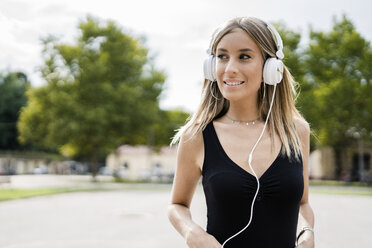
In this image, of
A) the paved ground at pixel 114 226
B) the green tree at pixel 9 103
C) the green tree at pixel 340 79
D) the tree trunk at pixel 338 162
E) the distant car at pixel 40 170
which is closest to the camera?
the paved ground at pixel 114 226

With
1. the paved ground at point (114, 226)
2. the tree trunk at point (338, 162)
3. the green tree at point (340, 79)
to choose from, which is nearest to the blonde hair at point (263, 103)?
the paved ground at point (114, 226)

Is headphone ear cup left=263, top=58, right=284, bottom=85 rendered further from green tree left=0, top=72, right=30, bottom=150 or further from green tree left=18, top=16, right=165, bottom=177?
green tree left=0, top=72, right=30, bottom=150

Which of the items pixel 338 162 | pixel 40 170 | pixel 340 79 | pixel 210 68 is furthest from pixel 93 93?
pixel 40 170

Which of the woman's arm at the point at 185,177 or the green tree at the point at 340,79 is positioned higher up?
the green tree at the point at 340,79

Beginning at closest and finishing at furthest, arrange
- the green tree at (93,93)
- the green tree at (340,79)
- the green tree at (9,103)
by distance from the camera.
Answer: the green tree at (340,79) → the green tree at (93,93) → the green tree at (9,103)

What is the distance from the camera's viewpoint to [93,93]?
36500 mm

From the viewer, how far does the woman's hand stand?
5.58 ft

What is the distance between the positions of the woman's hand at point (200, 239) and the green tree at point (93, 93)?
3414 cm

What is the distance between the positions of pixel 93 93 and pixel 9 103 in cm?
3815

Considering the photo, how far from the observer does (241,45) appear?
6.08 ft

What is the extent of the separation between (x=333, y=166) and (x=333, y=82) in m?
16.7

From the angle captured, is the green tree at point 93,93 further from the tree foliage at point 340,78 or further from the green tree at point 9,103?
the green tree at point 9,103

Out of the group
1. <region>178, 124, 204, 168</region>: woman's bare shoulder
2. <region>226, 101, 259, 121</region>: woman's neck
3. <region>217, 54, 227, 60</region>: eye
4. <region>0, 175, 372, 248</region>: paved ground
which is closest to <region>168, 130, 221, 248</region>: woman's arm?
<region>178, 124, 204, 168</region>: woman's bare shoulder

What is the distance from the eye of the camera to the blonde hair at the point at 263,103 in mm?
1894
